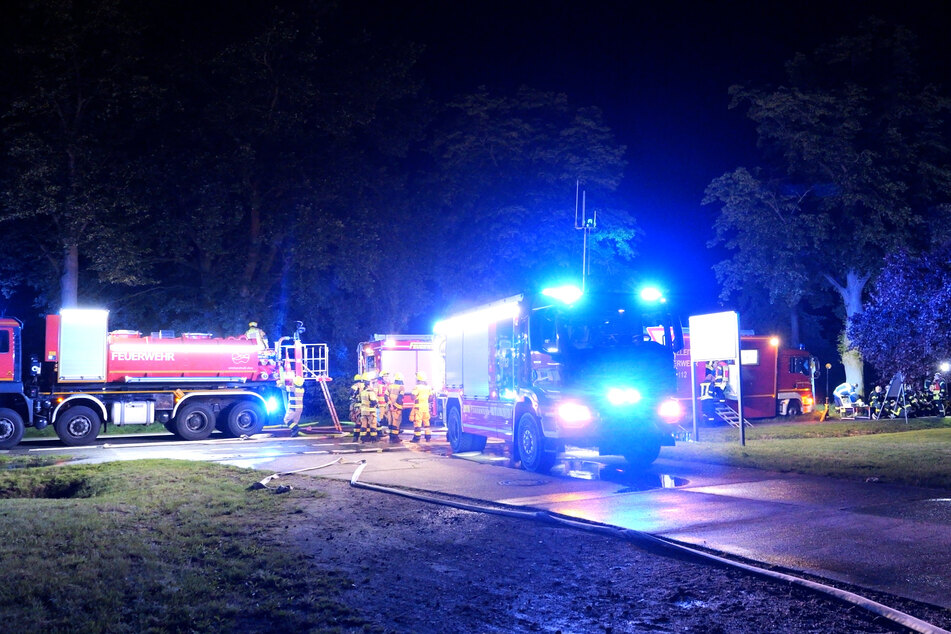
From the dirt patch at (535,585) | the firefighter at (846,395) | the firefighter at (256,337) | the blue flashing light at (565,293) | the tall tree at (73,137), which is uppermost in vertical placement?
the tall tree at (73,137)

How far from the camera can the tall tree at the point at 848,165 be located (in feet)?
Result: 101

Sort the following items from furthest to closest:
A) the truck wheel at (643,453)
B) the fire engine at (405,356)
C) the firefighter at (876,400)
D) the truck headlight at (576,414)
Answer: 1. the firefighter at (876,400)
2. the fire engine at (405,356)
3. the truck wheel at (643,453)
4. the truck headlight at (576,414)

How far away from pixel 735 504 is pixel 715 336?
7579 mm

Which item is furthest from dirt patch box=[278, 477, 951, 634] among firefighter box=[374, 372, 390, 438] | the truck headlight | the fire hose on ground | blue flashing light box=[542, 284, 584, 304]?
firefighter box=[374, 372, 390, 438]

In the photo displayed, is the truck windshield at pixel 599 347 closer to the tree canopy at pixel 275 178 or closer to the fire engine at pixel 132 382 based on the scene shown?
the fire engine at pixel 132 382

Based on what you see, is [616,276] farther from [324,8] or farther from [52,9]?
[52,9]

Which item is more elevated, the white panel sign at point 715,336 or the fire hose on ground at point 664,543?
the white panel sign at point 715,336

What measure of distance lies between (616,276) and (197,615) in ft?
112

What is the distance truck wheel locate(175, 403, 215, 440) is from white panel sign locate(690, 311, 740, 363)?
12740 mm

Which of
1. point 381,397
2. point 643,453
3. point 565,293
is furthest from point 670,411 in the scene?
point 381,397

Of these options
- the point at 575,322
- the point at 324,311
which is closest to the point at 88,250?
the point at 324,311

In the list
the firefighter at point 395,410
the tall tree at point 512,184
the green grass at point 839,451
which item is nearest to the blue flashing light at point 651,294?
the green grass at point 839,451

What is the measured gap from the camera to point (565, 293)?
13.6 m

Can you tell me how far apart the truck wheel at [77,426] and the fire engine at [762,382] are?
51.1 feet
